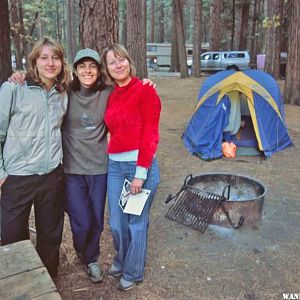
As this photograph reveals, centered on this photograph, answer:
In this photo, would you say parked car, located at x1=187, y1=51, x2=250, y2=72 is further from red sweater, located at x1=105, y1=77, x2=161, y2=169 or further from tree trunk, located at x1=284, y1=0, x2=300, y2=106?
red sweater, located at x1=105, y1=77, x2=161, y2=169

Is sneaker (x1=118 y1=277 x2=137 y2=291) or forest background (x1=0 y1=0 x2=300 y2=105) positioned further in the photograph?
forest background (x1=0 y1=0 x2=300 y2=105)

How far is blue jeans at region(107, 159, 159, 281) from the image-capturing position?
8.82ft

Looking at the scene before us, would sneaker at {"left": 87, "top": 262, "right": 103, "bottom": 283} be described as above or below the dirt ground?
above

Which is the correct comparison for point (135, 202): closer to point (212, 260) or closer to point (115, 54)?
point (115, 54)

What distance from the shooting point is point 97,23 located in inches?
138

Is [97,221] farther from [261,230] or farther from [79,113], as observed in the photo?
[261,230]

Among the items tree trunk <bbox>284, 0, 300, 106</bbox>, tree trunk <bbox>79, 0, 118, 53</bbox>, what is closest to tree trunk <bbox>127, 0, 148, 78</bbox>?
tree trunk <bbox>284, 0, 300, 106</bbox>

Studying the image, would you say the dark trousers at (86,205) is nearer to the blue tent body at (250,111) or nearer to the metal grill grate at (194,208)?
the metal grill grate at (194,208)

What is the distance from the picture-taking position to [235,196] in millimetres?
4574

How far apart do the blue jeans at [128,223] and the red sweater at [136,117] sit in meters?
0.15

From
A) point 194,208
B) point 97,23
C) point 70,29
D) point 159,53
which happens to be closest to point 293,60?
point 194,208

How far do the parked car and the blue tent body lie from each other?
15828mm

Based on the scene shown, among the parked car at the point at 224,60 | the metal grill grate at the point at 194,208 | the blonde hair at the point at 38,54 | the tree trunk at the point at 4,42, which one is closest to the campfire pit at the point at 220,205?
the metal grill grate at the point at 194,208

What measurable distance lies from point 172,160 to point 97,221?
12.1 feet
